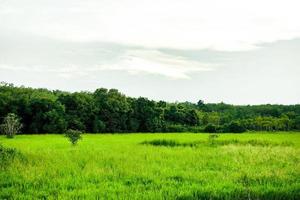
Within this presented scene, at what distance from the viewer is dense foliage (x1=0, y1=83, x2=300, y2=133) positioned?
70.1m

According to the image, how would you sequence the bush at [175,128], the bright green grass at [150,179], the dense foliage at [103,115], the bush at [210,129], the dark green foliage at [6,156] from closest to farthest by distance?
the bright green grass at [150,179] → the dark green foliage at [6,156] → the dense foliage at [103,115] → the bush at [210,129] → the bush at [175,128]

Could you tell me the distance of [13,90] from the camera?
81750mm

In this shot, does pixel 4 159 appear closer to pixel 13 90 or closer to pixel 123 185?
pixel 123 185

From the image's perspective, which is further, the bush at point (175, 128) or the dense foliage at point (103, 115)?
the bush at point (175, 128)

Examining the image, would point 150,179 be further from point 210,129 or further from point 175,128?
point 175,128

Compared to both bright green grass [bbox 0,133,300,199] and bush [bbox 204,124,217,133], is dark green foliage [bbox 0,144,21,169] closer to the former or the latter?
bright green grass [bbox 0,133,300,199]

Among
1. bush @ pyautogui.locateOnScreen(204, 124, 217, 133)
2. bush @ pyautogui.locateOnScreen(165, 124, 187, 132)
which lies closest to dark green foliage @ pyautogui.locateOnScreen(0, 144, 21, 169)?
bush @ pyautogui.locateOnScreen(204, 124, 217, 133)

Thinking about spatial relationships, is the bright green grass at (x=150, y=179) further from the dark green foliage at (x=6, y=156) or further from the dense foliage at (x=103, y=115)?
the dense foliage at (x=103, y=115)

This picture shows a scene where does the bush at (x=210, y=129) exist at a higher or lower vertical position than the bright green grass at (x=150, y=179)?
higher

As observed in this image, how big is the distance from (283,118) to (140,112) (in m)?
36.5

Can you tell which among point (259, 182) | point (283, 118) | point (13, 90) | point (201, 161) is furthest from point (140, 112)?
point (259, 182)

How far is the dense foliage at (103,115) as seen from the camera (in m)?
70.1

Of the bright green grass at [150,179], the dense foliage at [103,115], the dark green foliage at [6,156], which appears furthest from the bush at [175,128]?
the dark green foliage at [6,156]

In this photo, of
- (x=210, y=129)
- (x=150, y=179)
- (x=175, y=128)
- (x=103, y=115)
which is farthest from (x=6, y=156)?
(x=175, y=128)
